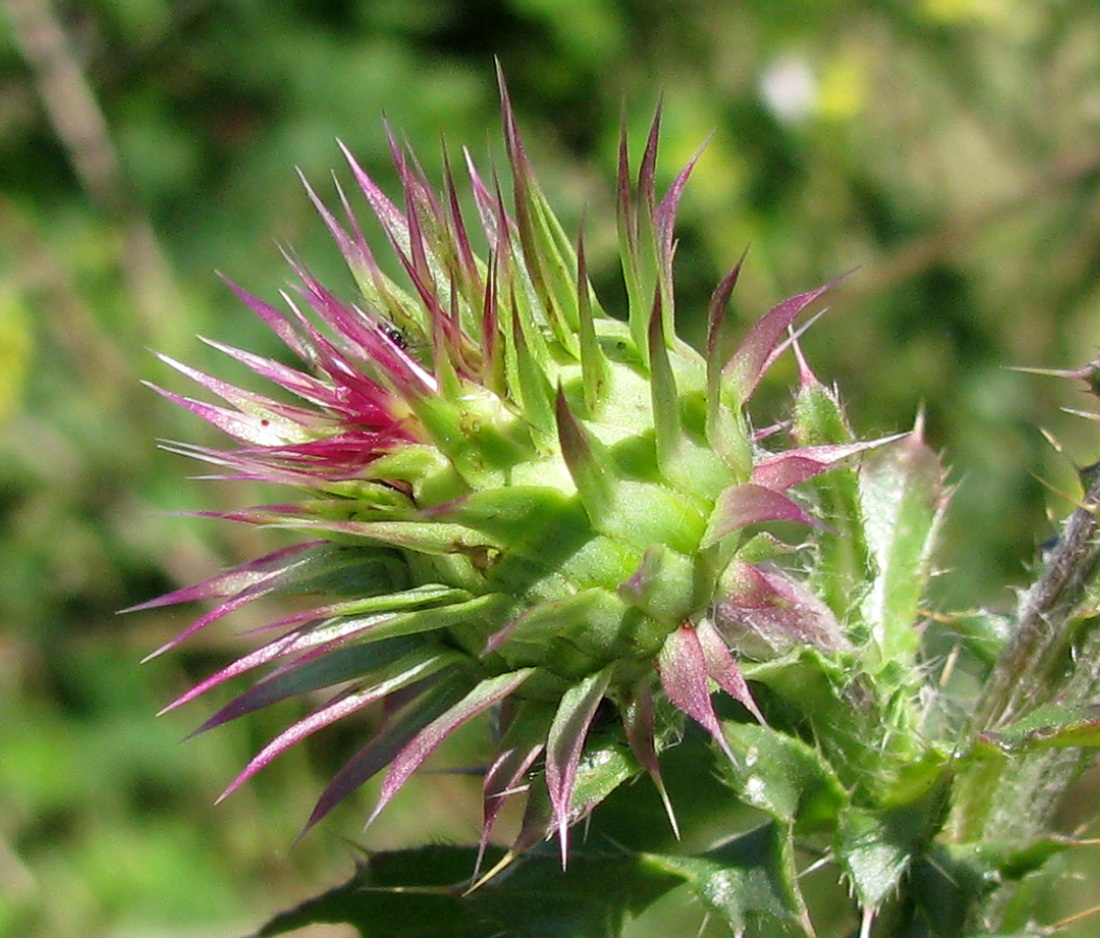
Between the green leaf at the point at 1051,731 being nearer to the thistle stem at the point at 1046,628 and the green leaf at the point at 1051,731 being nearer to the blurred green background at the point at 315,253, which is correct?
the thistle stem at the point at 1046,628

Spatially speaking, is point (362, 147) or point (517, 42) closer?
point (362, 147)

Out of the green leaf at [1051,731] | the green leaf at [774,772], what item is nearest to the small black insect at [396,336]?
the green leaf at [774,772]

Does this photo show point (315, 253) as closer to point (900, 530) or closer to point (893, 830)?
point (900, 530)

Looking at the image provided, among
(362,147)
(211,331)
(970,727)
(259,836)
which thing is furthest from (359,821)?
(970,727)

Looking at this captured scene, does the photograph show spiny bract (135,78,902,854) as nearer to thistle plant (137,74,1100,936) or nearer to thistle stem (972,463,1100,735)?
thistle plant (137,74,1100,936)

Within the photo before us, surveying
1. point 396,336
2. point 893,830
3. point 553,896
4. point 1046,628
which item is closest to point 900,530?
point 1046,628

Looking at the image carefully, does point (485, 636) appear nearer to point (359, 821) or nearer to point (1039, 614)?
point (1039, 614)
